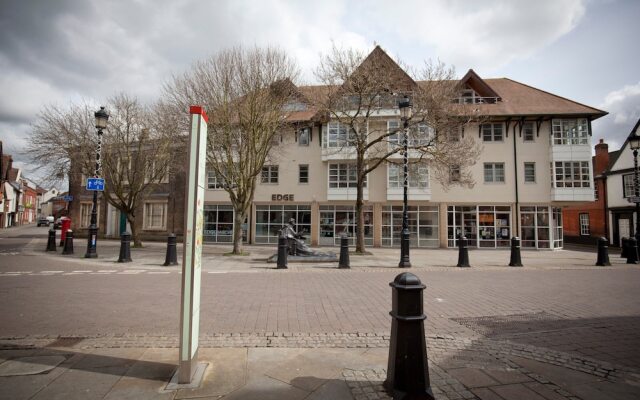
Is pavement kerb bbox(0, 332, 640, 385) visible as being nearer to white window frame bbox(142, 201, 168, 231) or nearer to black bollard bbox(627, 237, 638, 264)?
black bollard bbox(627, 237, 638, 264)

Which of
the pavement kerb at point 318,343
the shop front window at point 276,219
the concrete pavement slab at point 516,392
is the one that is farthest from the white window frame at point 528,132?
the concrete pavement slab at point 516,392

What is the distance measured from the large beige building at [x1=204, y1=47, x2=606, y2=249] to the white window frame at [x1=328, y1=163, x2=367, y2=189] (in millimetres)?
74

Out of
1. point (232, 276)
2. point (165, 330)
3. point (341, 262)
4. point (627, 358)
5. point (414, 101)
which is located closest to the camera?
point (627, 358)

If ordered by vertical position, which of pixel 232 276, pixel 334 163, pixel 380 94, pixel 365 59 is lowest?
pixel 232 276

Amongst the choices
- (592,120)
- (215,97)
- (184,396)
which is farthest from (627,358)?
(592,120)

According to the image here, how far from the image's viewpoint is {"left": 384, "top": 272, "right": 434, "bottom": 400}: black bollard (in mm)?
2980

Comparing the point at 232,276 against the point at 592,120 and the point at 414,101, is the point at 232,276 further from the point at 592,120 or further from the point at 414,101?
the point at 592,120

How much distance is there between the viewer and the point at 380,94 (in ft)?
57.4

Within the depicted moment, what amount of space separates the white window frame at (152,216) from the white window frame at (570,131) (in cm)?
2930

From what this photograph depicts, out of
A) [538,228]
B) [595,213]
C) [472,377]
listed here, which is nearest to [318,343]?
[472,377]

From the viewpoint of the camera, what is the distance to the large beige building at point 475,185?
24.9 metres

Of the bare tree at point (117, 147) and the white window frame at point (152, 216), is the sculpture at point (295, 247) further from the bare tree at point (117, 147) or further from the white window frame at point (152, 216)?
the white window frame at point (152, 216)

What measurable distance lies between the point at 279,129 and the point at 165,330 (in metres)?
14.4

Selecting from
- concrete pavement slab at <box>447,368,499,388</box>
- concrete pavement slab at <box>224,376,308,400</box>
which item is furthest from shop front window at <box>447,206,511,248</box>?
concrete pavement slab at <box>224,376,308,400</box>
